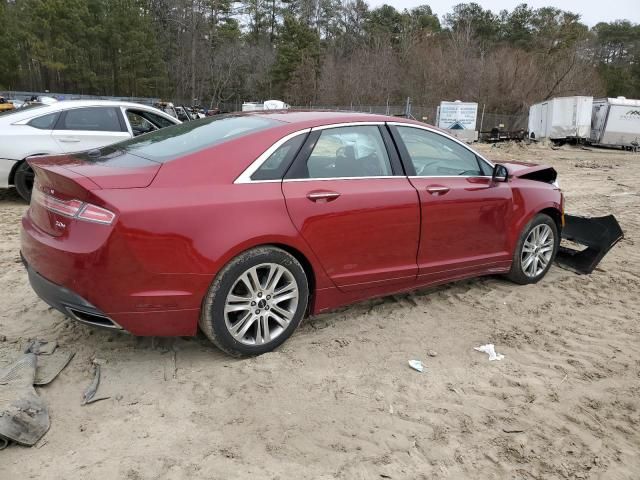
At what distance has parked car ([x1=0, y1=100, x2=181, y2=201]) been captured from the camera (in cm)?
726

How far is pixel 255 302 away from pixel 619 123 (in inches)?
1177

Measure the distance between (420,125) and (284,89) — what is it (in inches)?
2353

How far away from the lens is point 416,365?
3.50 meters

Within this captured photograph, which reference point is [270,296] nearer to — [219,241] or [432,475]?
[219,241]

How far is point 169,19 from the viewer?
6294cm

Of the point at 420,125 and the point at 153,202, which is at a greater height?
the point at 420,125

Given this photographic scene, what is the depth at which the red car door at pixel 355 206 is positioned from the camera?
11.5 ft

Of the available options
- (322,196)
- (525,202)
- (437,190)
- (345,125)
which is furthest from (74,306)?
(525,202)

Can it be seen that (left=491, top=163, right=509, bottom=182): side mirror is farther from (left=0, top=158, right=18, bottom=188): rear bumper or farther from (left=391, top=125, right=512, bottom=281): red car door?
(left=0, top=158, right=18, bottom=188): rear bumper

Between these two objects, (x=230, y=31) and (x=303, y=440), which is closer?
(x=303, y=440)

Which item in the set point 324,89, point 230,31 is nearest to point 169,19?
point 230,31

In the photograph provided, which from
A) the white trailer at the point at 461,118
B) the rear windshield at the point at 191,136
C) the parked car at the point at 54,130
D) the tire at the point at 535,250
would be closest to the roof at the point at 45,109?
the parked car at the point at 54,130

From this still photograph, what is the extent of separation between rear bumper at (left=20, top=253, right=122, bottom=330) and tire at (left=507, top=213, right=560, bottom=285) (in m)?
3.56

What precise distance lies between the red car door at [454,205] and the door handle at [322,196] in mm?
783
